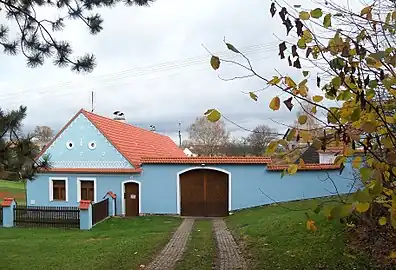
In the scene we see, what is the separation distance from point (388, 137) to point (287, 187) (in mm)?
18913

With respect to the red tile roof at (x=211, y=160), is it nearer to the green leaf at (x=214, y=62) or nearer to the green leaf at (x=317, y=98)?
the green leaf at (x=317, y=98)

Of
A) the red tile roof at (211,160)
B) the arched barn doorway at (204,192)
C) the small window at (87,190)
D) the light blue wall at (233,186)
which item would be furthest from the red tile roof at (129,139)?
the arched barn doorway at (204,192)

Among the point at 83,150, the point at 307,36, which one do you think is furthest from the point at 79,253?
the point at 83,150

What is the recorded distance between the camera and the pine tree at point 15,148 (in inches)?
197

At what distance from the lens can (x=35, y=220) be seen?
59.2 ft

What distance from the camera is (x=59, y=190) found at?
22.2 meters

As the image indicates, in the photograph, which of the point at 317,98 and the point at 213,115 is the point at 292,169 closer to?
the point at 317,98

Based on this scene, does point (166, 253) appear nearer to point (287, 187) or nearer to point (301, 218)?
point (301, 218)

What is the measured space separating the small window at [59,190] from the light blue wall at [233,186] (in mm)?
312

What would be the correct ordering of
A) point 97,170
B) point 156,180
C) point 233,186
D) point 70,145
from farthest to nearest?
point 70,145, point 97,170, point 156,180, point 233,186

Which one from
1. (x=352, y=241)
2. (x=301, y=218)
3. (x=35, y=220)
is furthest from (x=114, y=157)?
(x=352, y=241)

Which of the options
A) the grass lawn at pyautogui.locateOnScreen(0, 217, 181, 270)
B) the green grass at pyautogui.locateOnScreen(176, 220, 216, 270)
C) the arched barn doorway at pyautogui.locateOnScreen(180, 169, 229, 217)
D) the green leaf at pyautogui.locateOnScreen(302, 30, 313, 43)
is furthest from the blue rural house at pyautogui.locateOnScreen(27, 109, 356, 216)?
the green leaf at pyautogui.locateOnScreen(302, 30, 313, 43)

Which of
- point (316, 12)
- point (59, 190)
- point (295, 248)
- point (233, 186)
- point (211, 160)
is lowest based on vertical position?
point (295, 248)

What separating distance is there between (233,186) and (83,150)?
27.7ft
